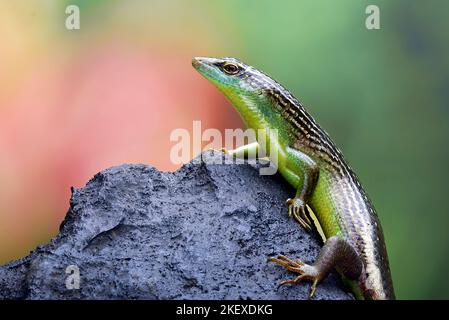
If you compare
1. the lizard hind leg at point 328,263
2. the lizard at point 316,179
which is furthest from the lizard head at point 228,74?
the lizard hind leg at point 328,263

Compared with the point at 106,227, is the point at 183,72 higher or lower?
higher

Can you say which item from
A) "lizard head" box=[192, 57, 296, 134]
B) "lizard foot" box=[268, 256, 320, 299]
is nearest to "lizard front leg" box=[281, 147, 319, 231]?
"lizard head" box=[192, 57, 296, 134]

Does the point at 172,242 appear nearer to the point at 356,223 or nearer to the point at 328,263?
the point at 328,263

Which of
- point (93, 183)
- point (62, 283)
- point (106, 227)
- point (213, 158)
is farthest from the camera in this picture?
point (213, 158)

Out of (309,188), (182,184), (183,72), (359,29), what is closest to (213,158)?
(182,184)

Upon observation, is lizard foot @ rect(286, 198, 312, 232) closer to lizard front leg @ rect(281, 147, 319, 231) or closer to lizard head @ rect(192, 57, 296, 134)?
lizard front leg @ rect(281, 147, 319, 231)

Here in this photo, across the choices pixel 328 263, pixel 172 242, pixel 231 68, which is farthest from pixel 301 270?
pixel 231 68

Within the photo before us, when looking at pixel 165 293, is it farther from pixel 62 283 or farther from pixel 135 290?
pixel 62 283
